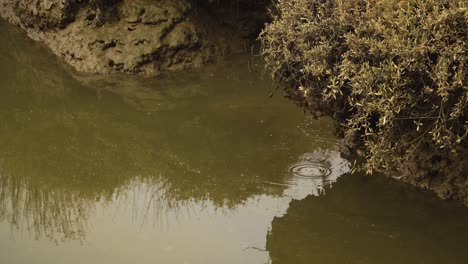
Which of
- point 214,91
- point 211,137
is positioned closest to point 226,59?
point 214,91

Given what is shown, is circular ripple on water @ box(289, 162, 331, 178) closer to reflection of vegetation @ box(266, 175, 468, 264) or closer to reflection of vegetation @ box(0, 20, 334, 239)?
reflection of vegetation @ box(0, 20, 334, 239)

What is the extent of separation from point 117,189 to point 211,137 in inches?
57.2

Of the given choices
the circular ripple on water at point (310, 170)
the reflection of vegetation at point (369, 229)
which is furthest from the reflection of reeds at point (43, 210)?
the circular ripple on water at point (310, 170)

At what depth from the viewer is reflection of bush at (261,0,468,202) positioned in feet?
15.7

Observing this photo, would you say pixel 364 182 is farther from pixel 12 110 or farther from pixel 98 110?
pixel 12 110

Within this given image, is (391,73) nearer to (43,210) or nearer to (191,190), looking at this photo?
(191,190)

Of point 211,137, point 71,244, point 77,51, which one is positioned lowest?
point 71,244

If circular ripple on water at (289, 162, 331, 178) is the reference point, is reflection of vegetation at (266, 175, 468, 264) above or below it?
below

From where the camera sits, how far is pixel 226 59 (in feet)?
33.4

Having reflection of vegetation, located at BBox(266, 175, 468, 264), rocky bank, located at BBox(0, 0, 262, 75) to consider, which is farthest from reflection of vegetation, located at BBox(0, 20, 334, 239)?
reflection of vegetation, located at BBox(266, 175, 468, 264)

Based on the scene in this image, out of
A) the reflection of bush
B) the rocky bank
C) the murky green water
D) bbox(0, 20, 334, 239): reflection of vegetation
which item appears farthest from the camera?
the rocky bank

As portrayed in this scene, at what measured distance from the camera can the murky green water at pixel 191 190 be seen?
507cm

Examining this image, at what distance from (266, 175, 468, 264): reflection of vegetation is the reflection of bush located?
0.31 meters

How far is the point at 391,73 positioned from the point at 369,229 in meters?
1.35
